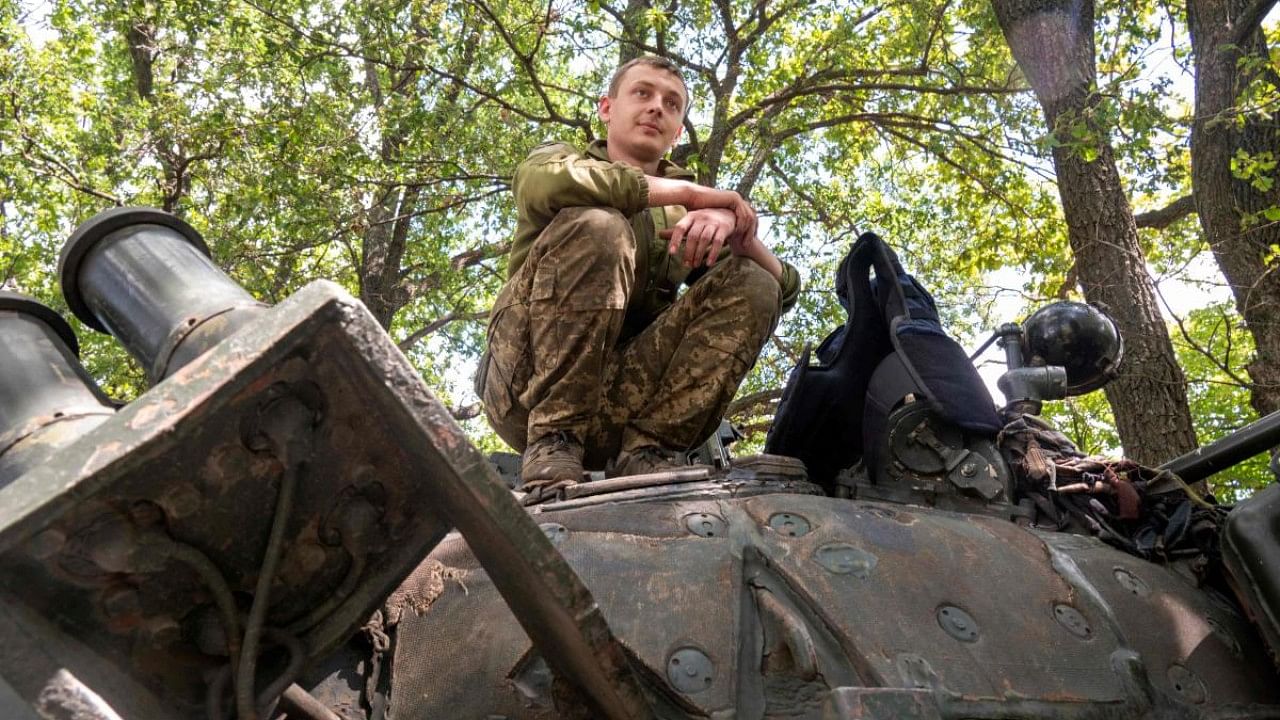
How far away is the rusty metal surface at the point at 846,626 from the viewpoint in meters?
2.63

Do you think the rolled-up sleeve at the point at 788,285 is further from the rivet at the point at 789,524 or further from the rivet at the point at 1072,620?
the rivet at the point at 1072,620

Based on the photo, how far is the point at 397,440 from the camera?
2.04 metres

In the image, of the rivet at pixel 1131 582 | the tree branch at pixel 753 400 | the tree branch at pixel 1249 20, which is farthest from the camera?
the tree branch at pixel 753 400

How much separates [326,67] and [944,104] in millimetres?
6559

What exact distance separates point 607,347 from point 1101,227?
6.19 metres

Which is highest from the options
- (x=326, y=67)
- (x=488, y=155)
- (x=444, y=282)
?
(x=326, y=67)

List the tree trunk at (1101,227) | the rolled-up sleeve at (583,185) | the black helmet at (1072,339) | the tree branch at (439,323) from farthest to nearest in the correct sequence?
the tree branch at (439,323) → the tree trunk at (1101,227) → the black helmet at (1072,339) → the rolled-up sleeve at (583,185)

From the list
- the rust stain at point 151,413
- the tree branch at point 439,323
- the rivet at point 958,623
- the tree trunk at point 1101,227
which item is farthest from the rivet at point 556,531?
the tree branch at point 439,323

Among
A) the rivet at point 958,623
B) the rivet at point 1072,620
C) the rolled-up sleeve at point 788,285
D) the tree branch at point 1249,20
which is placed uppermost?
the tree branch at point 1249,20

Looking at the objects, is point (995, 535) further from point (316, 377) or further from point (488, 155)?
point (488, 155)

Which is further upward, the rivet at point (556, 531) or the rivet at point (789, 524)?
the rivet at point (789, 524)

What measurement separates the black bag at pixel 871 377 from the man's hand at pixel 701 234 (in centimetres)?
47

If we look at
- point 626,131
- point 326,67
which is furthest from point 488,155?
point 626,131

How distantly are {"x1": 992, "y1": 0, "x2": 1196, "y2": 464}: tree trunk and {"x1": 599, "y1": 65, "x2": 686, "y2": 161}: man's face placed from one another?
4.45 metres
